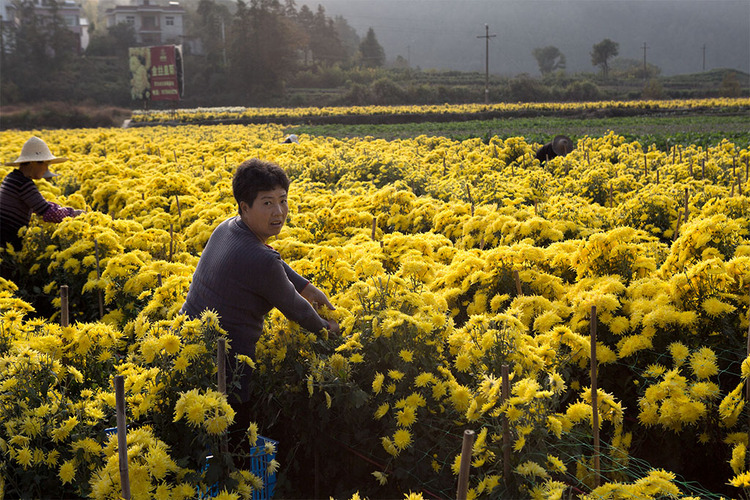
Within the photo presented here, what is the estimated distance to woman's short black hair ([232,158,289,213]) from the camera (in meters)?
3.41

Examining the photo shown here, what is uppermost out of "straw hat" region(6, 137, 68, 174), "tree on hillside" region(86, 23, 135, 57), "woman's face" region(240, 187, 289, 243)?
"tree on hillside" region(86, 23, 135, 57)

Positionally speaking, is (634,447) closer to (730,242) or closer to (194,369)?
(730,242)

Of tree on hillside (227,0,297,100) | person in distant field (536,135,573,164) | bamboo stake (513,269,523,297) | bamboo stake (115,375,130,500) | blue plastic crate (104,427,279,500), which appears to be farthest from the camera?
tree on hillside (227,0,297,100)

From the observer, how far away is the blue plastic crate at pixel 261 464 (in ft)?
8.32

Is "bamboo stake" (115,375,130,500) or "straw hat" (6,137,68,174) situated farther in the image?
"straw hat" (6,137,68,174)

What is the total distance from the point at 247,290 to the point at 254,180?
594 millimetres

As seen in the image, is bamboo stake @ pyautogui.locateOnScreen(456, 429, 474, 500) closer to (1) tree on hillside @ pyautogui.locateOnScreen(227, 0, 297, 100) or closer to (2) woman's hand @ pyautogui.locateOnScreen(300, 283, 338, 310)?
(2) woman's hand @ pyautogui.locateOnScreen(300, 283, 338, 310)

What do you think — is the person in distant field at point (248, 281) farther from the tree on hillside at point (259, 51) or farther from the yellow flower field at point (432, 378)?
the tree on hillside at point (259, 51)

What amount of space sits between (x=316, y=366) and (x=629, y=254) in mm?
2137

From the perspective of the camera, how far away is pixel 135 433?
239cm

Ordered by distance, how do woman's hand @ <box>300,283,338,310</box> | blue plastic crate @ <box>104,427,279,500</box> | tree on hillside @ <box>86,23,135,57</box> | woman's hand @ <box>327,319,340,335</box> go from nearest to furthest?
blue plastic crate @ <box>104,427,279,500</box>
woman's hand @ <box>327,319,340,335</box>
woman's hand @ <box>300,283,338,310</box>
tree on hillside @ <box>86,23,135,57</box>

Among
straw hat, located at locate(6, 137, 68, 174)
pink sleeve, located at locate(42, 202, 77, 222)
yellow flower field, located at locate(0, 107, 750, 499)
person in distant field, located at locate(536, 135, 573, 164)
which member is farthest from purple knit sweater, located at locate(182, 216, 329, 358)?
person in distant field, located at locate(536, 135, 573, 164)

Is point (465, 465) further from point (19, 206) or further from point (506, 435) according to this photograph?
point (19, 206)

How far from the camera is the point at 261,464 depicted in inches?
113
